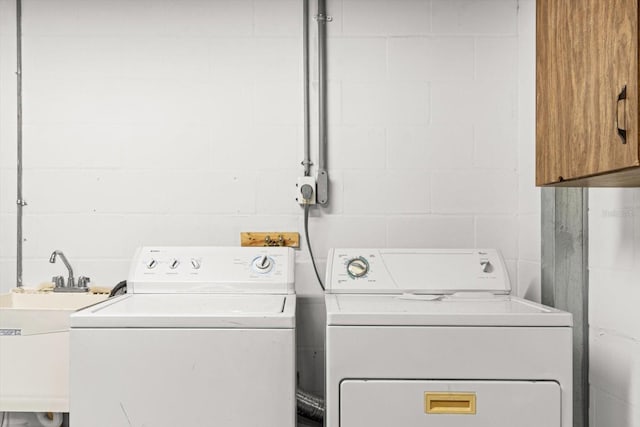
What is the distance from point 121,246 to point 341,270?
0.95 m

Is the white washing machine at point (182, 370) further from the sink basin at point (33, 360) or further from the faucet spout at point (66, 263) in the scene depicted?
the faucet spout at point (66, 263)

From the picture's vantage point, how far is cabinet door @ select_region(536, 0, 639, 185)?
43.9 inches

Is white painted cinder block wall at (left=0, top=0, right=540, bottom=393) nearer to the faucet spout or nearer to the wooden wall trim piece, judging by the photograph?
the faucet spout

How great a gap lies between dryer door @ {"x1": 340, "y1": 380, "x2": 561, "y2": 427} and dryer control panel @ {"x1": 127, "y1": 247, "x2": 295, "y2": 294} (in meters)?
0.63

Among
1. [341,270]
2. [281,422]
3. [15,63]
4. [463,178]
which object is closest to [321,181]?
[341,270]

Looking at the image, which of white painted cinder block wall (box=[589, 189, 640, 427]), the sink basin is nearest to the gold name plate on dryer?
white painted cinder block wall (box=[589, 189, 640, 427])

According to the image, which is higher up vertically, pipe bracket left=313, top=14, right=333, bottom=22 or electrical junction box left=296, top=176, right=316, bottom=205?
pipe bracket left=313, top=14, right=333, bottom=22

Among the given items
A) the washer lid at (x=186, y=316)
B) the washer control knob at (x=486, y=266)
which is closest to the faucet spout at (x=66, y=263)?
the washer lid at (x=186, y=316)

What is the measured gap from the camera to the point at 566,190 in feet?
6.48

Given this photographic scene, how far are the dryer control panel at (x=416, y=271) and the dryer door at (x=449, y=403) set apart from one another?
54 cm

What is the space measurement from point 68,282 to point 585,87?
2.03 metres

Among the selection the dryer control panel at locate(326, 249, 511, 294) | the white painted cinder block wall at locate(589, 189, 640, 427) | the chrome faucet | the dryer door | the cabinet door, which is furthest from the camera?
the chrome faucet

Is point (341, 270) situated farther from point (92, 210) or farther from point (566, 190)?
point (92, 210)

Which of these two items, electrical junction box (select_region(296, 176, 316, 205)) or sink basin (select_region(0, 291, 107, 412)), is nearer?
sink basin (select_region(0, 291, 107, 412))
